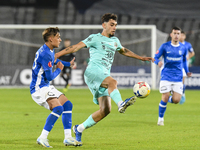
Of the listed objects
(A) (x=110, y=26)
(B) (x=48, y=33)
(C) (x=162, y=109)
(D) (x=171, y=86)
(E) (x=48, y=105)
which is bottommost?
(C) (x=162, y=109)

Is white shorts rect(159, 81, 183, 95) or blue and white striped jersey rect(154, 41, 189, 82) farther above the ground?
blue and white striped jersey rect(154, 41, 189, 82)

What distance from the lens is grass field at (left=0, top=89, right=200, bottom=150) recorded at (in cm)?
580

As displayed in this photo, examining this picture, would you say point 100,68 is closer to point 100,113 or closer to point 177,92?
point 100,113

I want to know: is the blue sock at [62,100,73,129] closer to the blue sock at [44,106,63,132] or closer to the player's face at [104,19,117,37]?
the blue sock at [44,106,63,132]

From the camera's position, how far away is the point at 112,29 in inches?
243

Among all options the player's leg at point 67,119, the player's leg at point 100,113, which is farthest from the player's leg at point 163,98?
the player's leg at point 67,119

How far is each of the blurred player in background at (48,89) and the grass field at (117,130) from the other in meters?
0.26

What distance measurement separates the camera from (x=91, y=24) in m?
25.5

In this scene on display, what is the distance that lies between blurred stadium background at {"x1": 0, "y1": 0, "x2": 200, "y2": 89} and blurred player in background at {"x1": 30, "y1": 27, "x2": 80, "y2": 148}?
1278cm

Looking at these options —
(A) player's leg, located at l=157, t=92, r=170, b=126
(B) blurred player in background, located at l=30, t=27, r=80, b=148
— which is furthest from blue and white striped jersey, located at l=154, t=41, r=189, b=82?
(B) blurred player in background, located at l=30, t=27, r=80, b=148

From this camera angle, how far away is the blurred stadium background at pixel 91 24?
1864 cm

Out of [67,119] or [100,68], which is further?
[100,68]

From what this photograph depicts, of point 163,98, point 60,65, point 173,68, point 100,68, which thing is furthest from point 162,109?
point 60,65

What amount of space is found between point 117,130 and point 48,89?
84.7 inches
